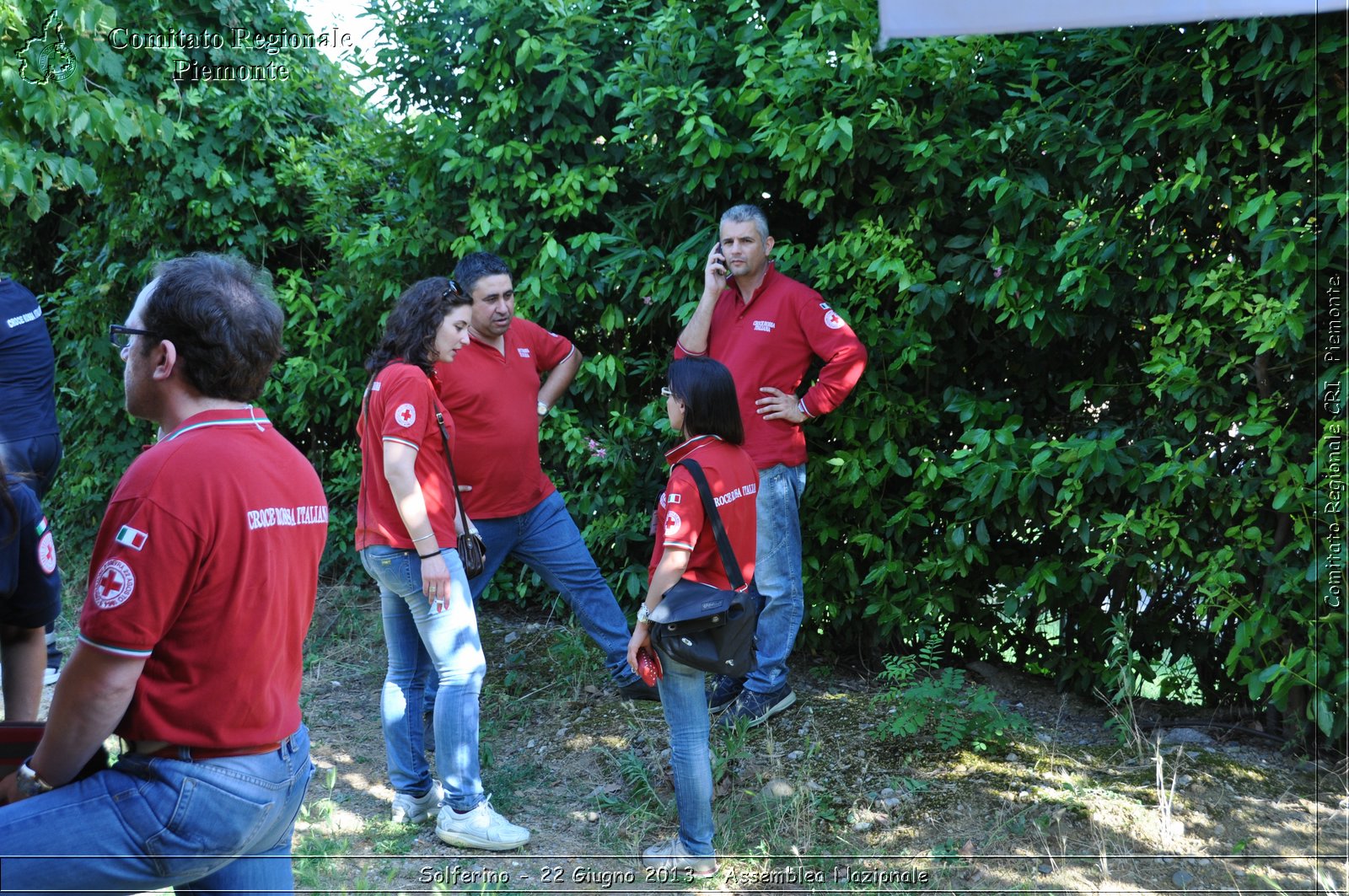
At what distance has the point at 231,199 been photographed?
7.29 meters

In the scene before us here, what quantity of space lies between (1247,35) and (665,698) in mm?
3041

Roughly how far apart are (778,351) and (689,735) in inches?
70.0

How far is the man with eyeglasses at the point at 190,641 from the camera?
1995 mm

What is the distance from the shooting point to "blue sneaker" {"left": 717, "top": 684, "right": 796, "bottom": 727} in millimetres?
4625

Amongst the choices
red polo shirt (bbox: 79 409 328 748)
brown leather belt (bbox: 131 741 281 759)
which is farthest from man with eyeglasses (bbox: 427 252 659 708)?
brown leather belt (bbox: 131 741 281 759)

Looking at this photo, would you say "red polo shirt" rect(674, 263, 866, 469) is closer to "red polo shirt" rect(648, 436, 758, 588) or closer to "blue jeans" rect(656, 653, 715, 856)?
"red polo shirt" rect(648, 436, 758, 588)

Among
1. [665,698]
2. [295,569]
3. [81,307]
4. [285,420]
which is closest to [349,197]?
[285,420]

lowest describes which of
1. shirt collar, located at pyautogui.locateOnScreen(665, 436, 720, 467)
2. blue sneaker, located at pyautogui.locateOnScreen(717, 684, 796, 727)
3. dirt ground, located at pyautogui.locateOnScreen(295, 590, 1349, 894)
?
dirt ground, located at pyautogui.locateOnScreen(295, 590, 1349, 894)

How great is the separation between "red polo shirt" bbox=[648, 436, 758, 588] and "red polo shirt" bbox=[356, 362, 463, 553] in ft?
Answer: 2.84

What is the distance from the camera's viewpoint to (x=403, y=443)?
3.74m

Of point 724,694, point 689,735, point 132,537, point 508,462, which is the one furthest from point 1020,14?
point 724,694

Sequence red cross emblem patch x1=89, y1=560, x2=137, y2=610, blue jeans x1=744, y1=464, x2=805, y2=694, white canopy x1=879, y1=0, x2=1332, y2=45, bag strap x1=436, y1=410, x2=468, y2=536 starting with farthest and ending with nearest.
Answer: blue jeans x1=744, y1=464, x2=805, y2=694
bag strap x1=436, y1=410, x2=468, y2=536
white canopy x1=879, y1=0, x2=1332, y2=45
red cross emblem patch x1=89, y1=560, x2=137, y2=610

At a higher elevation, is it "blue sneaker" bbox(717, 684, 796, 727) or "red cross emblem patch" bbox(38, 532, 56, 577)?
"red cross emblem patch" bbox(38, 532, 56, 577)

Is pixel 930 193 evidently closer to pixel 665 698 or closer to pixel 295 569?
pixel 665 698
